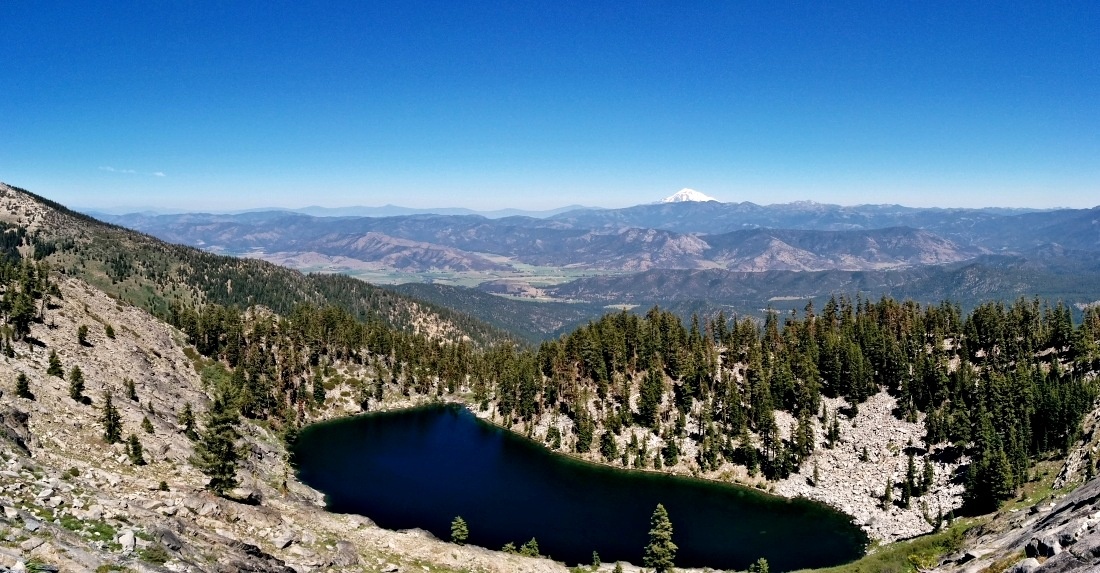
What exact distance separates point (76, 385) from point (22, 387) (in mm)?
11297

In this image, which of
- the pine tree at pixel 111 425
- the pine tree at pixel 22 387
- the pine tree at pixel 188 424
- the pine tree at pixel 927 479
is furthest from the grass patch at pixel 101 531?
the pine tree at pixel 927 479

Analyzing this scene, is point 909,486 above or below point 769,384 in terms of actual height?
below

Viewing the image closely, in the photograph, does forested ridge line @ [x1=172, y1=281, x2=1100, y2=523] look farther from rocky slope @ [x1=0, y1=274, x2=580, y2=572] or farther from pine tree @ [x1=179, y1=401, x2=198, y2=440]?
rocky slope @ [x1=0, y1=274, x2=580, y2=572]

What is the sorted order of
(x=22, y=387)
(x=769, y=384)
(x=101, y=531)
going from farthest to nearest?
1. (x=769, y=384)
2. (x=22, y=387)
3. (x=101, y=531)

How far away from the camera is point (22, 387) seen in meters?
74.4

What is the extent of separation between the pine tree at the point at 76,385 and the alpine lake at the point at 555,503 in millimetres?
44112

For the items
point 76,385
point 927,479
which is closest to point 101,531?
point 76,385

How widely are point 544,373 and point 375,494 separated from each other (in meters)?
71.8

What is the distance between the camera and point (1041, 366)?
446 ft

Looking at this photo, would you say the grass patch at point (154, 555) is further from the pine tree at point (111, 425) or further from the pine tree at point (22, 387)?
the pine tree at point (22, 387)

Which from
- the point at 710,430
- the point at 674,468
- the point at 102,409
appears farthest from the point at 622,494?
the point at 102,409

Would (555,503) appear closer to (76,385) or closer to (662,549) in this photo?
(662,549)

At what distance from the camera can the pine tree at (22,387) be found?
242 feet

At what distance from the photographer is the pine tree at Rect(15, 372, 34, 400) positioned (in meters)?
73.8
